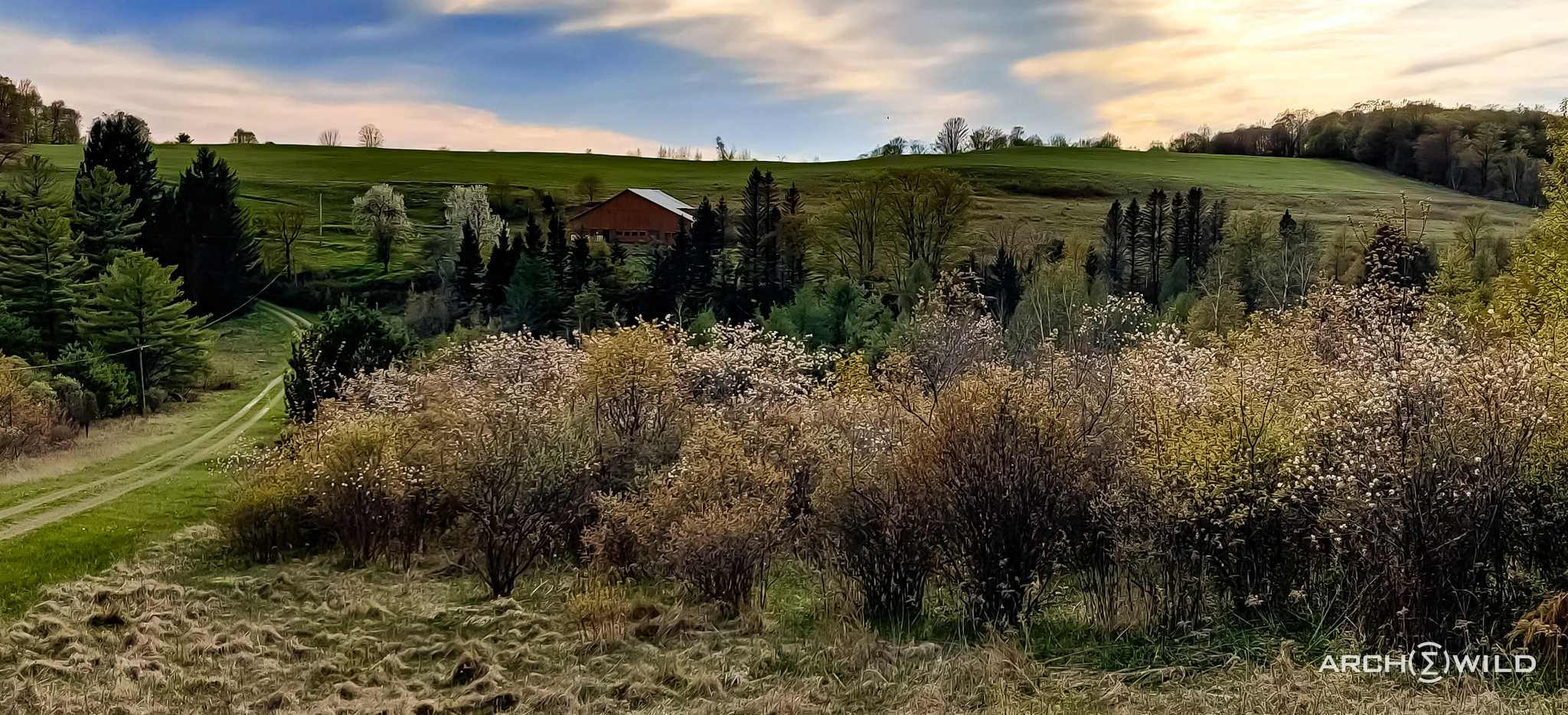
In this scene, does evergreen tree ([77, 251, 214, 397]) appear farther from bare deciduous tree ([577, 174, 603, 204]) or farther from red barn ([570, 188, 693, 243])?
bare deciduous tree ([577, 174, 603, 204])

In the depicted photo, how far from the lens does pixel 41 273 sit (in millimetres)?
30312

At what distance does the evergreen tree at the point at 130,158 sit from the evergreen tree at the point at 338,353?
14.6m

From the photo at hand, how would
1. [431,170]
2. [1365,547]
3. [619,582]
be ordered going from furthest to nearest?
[431,170] < [619,582] < [1365,547]

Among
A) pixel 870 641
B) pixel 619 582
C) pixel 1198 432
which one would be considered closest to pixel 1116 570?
pixel 1198 432

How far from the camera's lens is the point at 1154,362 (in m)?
16.2

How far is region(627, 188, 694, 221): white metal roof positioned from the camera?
2103 inches

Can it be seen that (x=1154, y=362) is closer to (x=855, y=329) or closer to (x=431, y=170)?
(x=855, y=329)

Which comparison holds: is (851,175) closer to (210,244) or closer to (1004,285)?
(1004,285)

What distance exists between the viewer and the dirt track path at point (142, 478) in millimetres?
19844

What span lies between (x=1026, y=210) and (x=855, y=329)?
3478cm

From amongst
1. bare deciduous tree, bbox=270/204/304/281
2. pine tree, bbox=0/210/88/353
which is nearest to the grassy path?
pine tree, bbox=0/210/88/353

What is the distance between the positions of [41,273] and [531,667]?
27607 millimetres

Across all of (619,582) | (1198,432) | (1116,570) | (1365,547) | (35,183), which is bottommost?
(619,582)

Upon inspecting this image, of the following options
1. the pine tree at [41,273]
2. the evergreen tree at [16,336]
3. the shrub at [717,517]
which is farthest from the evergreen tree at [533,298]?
the shrub at [717,517]
